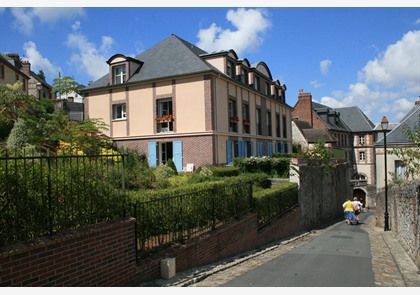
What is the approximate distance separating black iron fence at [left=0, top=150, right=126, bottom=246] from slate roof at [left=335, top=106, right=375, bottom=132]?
194 ft

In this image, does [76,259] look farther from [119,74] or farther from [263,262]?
[119,74]

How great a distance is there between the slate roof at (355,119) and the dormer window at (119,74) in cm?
4558

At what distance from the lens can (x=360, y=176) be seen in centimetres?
5784

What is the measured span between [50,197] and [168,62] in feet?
67.0

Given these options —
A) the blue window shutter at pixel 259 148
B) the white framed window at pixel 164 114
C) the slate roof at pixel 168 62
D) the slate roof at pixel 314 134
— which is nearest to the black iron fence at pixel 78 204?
the white framed window at pixel 164 114

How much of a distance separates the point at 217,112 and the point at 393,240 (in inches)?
480

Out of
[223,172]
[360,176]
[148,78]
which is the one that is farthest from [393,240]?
[360,176]

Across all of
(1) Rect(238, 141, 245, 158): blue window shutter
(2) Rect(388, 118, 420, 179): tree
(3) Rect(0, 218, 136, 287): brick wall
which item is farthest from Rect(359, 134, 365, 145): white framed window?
(3) Rect(0, 218, 136, 287): brick wall

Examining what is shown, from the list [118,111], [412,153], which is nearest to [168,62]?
[118,111]

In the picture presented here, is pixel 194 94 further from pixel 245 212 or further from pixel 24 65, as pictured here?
pixel 24 65

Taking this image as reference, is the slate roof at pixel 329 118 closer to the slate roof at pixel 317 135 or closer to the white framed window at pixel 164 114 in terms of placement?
the slate roof at pixel 317 135

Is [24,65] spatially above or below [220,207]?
above

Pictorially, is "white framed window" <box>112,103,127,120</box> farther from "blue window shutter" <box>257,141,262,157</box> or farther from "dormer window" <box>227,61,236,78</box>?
"blue window shutter" <box>257,141,262,157</box>

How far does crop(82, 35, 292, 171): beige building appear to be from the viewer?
2250cm
